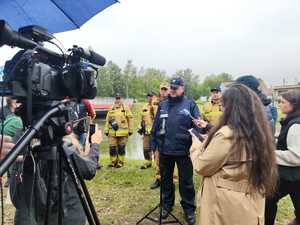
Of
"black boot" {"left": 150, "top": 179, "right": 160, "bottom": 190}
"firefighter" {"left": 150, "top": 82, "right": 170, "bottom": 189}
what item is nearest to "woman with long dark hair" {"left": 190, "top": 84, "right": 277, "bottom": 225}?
"firefighter" {"left": 150, "top": 82, "right": 170, "bottom": 189}

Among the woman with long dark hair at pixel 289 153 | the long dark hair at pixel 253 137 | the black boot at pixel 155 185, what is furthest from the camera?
the black boot at pixel 155 185

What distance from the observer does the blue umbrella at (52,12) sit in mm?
2355

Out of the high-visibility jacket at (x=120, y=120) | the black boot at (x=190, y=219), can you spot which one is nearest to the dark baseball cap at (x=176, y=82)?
the black boot at (x=190, y=219)

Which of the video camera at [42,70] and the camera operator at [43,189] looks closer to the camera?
the video camera at [42,70]

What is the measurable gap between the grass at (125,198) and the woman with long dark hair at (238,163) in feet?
7.33

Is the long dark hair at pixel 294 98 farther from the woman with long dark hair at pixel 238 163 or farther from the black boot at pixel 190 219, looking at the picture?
the black boot at pixel 190 219

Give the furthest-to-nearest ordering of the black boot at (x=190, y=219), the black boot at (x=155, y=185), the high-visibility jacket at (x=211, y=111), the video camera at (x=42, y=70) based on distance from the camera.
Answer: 1. the high-visibility jacket at (x=211, y=111)
2. the black boot at (x=155, y=185)
3. the black boot at (x=190, y=219)
4. the video camera at (x=42, y=70)

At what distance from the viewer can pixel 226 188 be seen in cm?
283

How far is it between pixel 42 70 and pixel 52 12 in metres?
Result: 1.16

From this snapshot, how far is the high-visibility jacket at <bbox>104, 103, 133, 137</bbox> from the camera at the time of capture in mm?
8906

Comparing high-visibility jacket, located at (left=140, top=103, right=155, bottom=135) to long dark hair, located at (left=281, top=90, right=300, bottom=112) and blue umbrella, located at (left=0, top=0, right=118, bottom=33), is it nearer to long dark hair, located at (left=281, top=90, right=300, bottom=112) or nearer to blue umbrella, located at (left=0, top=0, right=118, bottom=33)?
long dark hair, located at (left=281, top=90, right=300, bottom=112)

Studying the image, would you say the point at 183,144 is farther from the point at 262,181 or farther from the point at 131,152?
the point at 131,152

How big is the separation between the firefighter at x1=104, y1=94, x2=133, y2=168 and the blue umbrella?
605 cm

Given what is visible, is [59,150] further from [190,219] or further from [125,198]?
[125,198]
